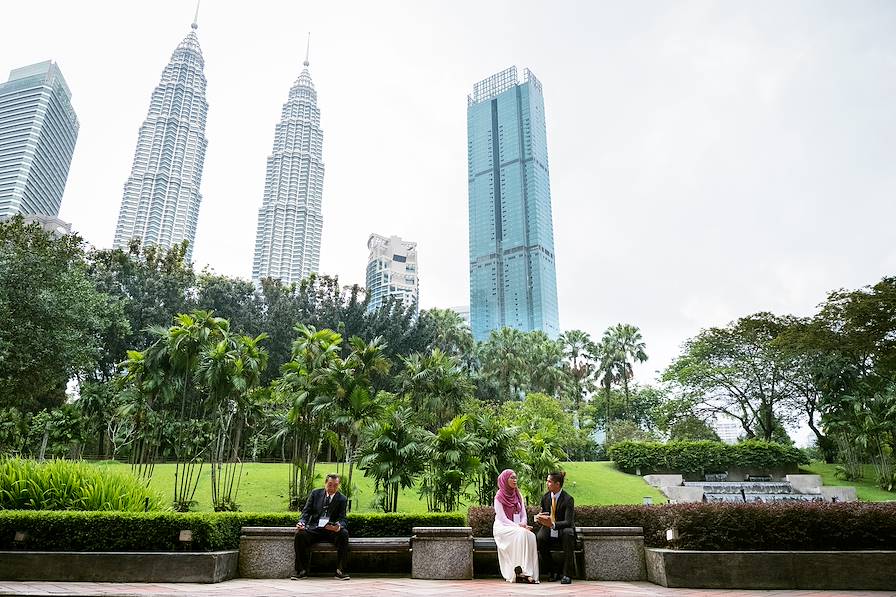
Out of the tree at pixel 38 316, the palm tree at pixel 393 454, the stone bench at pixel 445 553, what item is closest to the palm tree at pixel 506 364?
the tree at pixel 38 316

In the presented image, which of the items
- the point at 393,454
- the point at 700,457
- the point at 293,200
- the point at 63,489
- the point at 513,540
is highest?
the point at 293,200

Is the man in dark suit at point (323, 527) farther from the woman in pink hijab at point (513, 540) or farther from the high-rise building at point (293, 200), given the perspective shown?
the high-rise building at point (293, 200)

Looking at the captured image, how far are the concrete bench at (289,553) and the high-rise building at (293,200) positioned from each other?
72614 millimetres

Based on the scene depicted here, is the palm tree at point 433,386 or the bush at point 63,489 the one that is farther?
the palm tree at point 433,386

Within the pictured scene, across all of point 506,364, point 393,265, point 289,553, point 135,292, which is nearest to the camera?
point 289,553

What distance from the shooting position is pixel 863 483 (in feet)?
95.0

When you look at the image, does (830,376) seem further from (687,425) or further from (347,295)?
(347,295)

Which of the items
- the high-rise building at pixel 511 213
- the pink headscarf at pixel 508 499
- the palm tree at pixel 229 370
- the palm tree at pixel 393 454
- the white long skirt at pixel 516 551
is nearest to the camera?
the white long skirt at pixel 516 551

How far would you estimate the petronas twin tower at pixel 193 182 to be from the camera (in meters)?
87.1

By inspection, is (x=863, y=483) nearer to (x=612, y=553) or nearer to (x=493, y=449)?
(x=493, y=449)

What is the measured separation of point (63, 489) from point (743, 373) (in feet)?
119

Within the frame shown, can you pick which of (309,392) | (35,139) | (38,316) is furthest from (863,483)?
(35,139)

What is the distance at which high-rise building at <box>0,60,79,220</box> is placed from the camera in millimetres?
75562

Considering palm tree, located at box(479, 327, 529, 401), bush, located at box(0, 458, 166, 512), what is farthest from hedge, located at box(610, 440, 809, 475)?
bush, located at box(0, 458, 166, 512)
